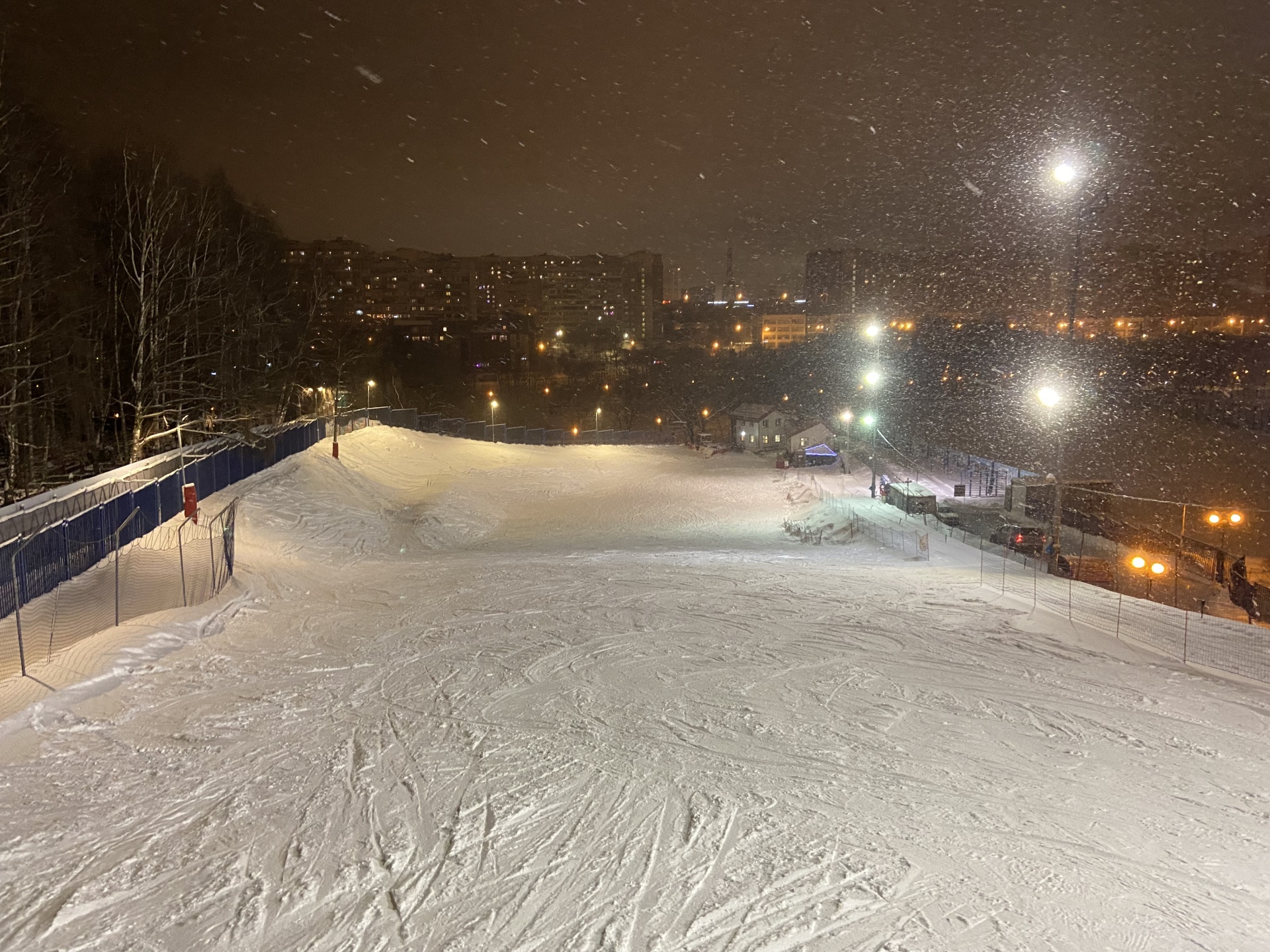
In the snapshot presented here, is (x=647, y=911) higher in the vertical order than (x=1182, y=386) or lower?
lower

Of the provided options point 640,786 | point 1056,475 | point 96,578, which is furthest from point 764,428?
point 640,786

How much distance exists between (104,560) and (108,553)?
404 millimetres

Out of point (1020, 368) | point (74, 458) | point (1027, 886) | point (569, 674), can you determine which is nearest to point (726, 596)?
point (569, 674)

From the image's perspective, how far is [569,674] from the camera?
388 inches

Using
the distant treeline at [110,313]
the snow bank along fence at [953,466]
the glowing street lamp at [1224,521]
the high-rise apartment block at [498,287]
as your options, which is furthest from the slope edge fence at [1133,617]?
the high-rise apartment block at [498,287]

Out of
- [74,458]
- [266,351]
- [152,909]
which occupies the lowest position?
[152,909]

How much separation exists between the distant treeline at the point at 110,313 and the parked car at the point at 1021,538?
71.4 ft

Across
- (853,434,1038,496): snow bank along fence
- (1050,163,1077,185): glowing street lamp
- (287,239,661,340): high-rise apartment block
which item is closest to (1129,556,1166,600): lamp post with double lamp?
(853,434,1038,496): snow bank along fence

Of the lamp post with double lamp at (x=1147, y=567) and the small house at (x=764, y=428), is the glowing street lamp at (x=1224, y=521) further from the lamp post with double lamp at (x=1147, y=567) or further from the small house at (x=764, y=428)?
the small house at (x=764, y=428)

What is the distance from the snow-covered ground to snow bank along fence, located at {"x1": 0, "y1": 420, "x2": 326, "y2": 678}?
40.6 inches

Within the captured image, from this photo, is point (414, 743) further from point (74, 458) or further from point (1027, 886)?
point (74, 458)

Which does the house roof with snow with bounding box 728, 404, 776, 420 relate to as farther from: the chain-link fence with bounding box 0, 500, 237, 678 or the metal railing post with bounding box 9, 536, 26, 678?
the metal railing post with bounding box 9, 536, 26, 678

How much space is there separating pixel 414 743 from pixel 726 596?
7495 mm

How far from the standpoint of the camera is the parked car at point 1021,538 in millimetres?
21156
